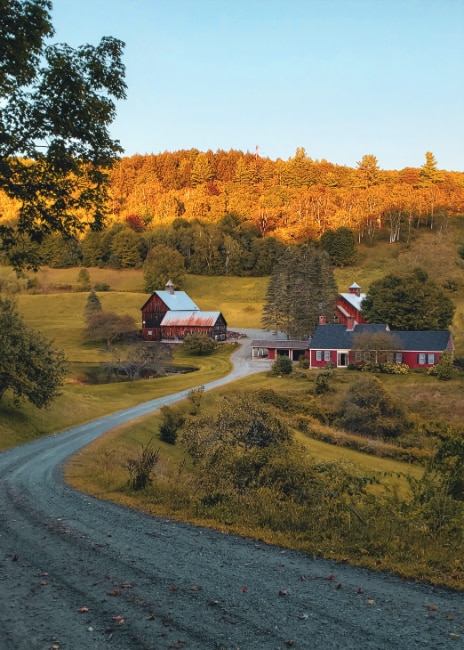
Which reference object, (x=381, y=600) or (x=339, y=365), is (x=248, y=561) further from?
(x=339, y=365)

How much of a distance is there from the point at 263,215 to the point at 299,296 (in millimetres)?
80513

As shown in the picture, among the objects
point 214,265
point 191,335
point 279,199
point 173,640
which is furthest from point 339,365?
point 279,199

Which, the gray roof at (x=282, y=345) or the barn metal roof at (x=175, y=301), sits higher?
the barn metal roof at (x=175, y=301)

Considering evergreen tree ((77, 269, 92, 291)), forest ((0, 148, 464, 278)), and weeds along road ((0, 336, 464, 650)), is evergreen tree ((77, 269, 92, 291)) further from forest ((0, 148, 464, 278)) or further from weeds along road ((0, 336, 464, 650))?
weeds along road ((0, 336, 464, 650))

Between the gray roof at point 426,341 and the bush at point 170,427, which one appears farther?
the gray roof at point 426,341

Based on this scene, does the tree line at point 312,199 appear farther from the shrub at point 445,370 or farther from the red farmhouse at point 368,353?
the shrub at point 445,370

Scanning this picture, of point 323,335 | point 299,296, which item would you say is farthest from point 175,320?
point 323,335

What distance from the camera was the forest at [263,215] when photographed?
446 feet

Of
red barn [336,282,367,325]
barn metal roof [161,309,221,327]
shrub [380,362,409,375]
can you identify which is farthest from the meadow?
red barn [336,282,367,325]

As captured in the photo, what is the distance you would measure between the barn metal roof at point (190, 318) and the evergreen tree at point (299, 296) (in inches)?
325

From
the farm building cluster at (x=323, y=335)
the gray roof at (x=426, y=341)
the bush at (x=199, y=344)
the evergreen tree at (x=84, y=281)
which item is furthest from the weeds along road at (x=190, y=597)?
the evergreen tree at (x=84, y=281)

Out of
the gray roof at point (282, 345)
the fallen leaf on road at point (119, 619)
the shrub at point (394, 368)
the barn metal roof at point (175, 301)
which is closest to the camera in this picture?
the fallen leaf on road at point (119, 619)

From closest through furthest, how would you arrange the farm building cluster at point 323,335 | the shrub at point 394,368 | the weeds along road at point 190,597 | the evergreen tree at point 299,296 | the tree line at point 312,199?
the weeds along road at point 190,597, the shrub at point 394,368, the farm building cluster at point 323,335, the evergreen tree at point 299,296, the tree line at point 312,199

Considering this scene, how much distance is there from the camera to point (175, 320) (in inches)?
3563
